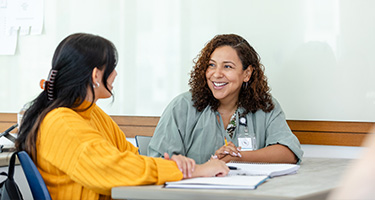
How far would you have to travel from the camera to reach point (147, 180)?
1.42 meters

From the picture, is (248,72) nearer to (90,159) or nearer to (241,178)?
(241,178)

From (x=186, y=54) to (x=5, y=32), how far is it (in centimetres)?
144

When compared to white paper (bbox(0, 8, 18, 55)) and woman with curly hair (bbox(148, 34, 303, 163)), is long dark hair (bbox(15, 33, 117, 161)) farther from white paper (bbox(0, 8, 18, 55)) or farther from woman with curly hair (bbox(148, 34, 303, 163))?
white paper (bbox(0, 8, 18, 55))

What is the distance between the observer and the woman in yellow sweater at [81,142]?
55.7 inches

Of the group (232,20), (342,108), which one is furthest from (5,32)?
(342,108)

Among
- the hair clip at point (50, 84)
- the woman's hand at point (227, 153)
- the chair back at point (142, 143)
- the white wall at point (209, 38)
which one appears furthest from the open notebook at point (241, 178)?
the white wall at point (209, 38)

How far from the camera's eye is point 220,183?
1359 millimetres

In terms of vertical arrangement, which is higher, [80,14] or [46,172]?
[80,14]

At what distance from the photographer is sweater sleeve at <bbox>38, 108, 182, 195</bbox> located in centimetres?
141

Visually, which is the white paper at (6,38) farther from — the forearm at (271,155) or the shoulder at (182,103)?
the forearm at (271,155)

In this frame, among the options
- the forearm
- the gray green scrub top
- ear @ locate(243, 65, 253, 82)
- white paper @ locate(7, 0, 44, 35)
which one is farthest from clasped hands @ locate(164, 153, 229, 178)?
white paper @ locate(7, 0, 44, 35)

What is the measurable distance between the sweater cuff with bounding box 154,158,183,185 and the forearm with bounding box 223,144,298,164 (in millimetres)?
606

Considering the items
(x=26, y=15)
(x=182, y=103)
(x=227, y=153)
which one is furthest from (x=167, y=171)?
(x=26, y=15)

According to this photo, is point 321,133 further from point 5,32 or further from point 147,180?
point 5,32
